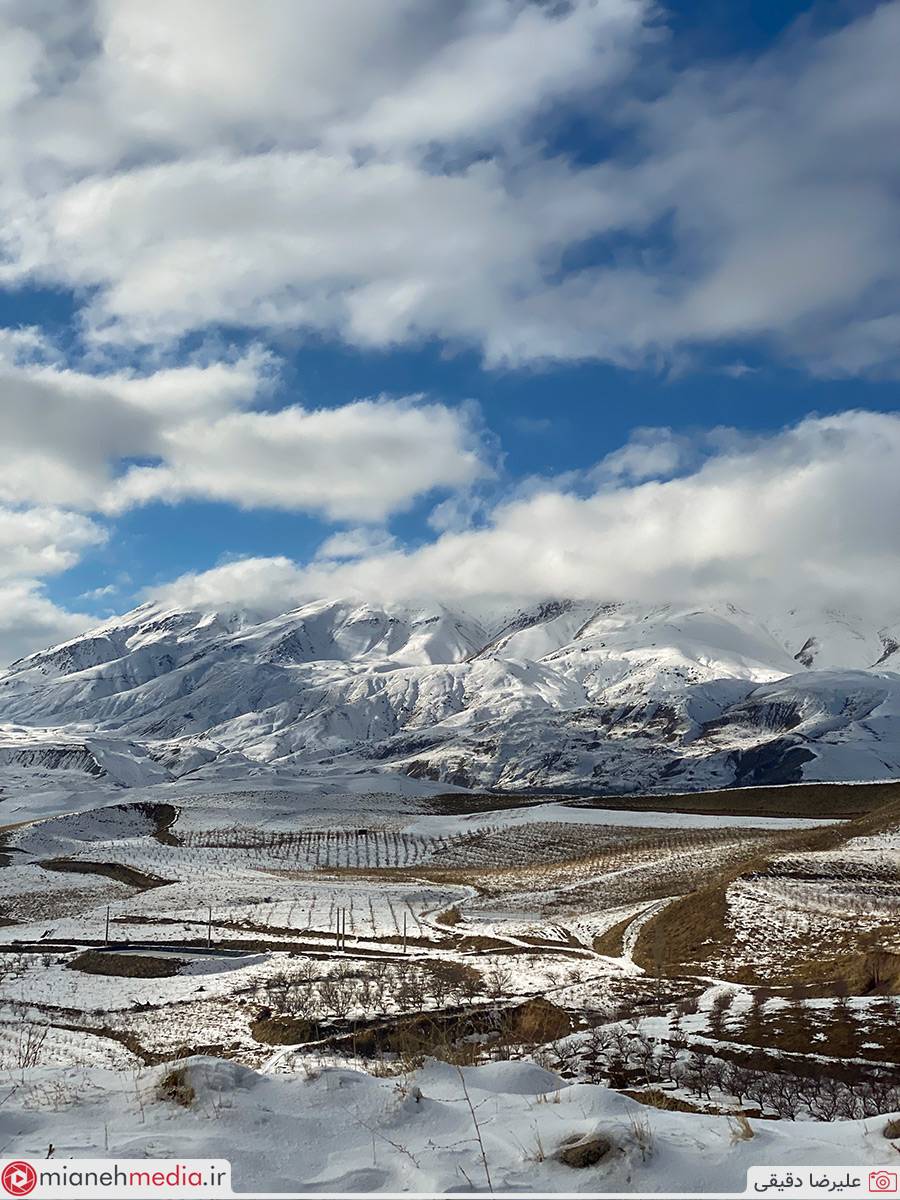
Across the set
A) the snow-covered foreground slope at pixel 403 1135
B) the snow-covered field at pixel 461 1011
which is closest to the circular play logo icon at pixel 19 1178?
the snow-covered foreground slope at pixel 403 1135

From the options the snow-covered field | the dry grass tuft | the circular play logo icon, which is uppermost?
the circular play logo icon

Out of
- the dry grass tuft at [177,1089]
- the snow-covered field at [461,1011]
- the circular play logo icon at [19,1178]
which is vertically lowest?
the snow-covered field at [461,1011]

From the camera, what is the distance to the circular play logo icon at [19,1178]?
5.97 m

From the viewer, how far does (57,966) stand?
107ft

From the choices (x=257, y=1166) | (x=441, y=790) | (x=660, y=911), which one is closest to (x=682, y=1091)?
(x=257, y=1166)

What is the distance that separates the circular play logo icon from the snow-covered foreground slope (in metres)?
0.27

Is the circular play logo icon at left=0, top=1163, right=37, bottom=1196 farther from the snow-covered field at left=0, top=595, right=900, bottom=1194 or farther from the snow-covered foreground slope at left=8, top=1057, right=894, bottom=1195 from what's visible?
the snow-covered field at left=0, top=595, right=900, bottom=1194

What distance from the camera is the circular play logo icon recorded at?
597 centimetres

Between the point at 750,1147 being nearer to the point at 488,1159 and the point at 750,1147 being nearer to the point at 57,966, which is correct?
the point at 488,1159

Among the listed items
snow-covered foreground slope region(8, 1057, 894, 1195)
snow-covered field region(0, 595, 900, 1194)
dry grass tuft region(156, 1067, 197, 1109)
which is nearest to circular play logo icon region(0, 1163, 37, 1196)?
snow-covered foreground slope region(8, 1057, 894, 1195)

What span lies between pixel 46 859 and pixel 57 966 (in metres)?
51.4

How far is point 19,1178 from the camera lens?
609 centimetres

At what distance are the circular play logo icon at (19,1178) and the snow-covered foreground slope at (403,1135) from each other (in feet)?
0.90

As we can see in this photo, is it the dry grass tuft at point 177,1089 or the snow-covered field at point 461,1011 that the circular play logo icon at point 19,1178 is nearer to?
the snow-covered field at point 461,1011
